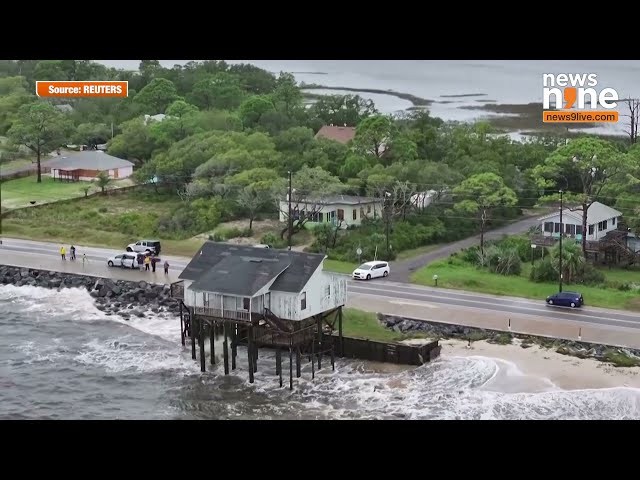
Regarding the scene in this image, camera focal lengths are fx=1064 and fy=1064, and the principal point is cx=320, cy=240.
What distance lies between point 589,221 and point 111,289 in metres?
27.1

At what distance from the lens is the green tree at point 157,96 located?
339ft

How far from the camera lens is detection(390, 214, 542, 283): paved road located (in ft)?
192

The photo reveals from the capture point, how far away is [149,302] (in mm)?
55938

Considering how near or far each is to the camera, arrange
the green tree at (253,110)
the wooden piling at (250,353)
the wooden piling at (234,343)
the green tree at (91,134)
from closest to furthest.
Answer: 1. the wooden piling at (250,353)
2. the wooden piling at (234,343)
3. the green tree at (91,134)
4. the green tree at (253,110)

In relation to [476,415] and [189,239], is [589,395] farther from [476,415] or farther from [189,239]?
[189,239]

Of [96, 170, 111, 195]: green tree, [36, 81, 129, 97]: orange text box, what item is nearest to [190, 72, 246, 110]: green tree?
[36, 81, 129, 97]: orange text box

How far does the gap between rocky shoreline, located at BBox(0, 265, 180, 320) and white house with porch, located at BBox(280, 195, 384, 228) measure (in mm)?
13512

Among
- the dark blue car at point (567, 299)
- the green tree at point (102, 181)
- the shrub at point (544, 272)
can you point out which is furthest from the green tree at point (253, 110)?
the dark blue car at point (567, 299)

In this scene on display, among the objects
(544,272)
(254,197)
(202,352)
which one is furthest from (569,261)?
(254,197)

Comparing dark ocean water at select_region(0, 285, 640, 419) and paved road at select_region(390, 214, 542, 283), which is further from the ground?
paved road at select_region(390, 214, 542, 283)

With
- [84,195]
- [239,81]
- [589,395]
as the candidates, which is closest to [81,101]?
[239,81]

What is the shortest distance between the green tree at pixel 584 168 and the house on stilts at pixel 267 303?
826 inches

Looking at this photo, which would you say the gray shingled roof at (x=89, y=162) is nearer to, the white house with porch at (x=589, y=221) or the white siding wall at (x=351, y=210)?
the white siding wall at (x=351, y=210)

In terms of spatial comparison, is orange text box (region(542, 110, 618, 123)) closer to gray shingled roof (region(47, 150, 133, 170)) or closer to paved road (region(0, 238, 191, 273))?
paved road (region(0, 238, 191, 273))
